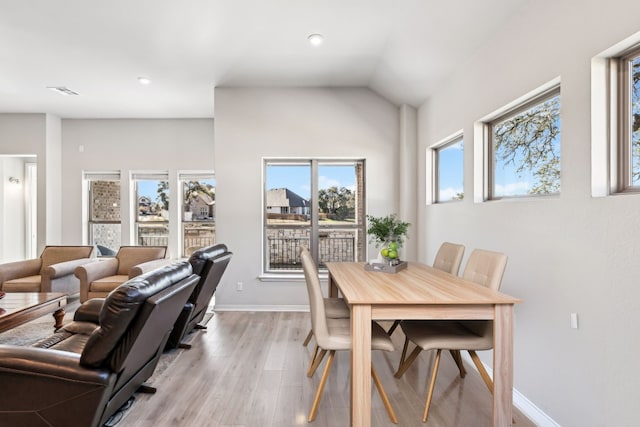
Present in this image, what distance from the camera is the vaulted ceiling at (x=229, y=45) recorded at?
2.74 m

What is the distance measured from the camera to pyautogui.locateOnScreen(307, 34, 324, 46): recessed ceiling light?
3.23m

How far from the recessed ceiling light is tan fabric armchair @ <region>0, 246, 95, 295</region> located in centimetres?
409

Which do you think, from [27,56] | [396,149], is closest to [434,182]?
[396,149]

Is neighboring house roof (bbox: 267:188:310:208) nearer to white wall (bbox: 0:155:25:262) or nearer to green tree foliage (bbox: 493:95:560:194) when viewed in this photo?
green tree foliage (bbox: 493:95:560:194)

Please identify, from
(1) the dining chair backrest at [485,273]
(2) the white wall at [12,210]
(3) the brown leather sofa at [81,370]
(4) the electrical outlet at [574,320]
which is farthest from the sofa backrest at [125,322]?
(2) the white wall at [12,210]

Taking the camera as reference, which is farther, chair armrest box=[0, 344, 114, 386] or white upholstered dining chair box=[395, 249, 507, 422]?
white upholstered dining chair box=[395, 249, 507, 422]

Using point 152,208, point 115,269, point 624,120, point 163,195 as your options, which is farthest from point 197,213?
point 624,120

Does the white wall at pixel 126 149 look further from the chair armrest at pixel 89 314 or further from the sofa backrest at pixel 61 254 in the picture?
the chair armrest at pixel 89 314

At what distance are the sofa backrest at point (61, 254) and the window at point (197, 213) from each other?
56.7 inches

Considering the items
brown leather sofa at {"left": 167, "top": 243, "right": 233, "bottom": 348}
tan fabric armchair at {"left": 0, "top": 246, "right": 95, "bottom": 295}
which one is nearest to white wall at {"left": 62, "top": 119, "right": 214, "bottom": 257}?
tan fabric armchair at {"left": 0, "top": 246, "right": 95, "bottom": 295}

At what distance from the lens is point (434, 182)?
4.23m

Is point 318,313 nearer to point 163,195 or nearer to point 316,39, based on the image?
point 316,39

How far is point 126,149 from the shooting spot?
5781 millimetres

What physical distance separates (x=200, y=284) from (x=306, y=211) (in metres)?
1.98
